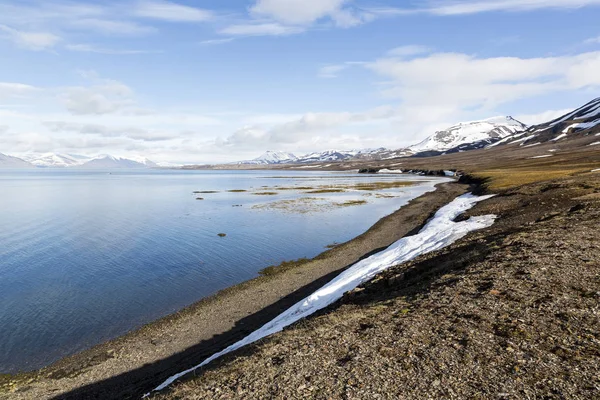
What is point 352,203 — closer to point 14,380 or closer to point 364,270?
point 364,270

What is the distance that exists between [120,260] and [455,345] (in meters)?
40.8

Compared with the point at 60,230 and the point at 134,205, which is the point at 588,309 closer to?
the point at 60,230

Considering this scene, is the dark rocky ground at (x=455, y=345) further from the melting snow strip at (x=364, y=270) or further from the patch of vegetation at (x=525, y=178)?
the patch of vegetation at (x=525, y=178)

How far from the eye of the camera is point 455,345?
1145 cm

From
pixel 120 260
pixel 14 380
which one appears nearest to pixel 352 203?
pixel 120 260

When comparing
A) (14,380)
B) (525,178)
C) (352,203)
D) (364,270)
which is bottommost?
(14,380)

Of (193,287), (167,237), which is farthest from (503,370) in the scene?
(167,237)

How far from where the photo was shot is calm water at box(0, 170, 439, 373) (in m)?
25.5

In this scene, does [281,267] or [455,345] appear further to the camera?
[281,267]

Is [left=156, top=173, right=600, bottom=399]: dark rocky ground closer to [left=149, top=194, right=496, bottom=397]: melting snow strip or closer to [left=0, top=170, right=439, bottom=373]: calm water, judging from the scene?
[left=149, top=194, right=496, bottom=397]: melting snow strip

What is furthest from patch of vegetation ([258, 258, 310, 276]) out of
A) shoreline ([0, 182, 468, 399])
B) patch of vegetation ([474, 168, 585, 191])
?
patch of vegetation ([474, 168, 585, 191])

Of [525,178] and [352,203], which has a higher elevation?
[525,178]

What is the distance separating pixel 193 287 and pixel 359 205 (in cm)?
5586

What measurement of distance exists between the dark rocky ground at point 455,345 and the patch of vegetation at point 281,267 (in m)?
19.5
